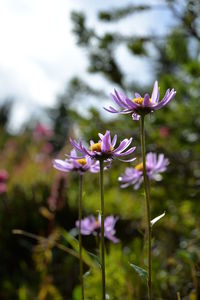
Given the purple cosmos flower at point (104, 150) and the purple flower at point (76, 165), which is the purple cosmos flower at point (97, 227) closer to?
the purple flower at point (76, 165)

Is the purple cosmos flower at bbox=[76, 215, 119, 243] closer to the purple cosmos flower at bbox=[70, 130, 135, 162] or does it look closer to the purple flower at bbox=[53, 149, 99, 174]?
the purple flower at bbox=[53, 149, 99, 174]

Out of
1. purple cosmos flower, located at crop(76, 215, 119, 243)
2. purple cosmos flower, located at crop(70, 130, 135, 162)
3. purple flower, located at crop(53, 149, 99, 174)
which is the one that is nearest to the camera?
purple cosmos flower, located at crop(70, 130, 135, 162)

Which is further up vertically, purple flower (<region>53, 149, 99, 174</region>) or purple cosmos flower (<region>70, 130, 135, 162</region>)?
purple flower (<region>53, 149, 99, 174</region>)

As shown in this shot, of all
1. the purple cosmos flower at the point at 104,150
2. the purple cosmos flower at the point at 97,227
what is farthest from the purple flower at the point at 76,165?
the purple cosmos flower at the point at 97,227

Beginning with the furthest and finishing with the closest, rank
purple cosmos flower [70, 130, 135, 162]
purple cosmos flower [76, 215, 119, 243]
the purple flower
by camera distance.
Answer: purple cosmos flower [76, 215, 119, 243]
the purple flower
purple cosmos flower [70, 130, 135, 162]

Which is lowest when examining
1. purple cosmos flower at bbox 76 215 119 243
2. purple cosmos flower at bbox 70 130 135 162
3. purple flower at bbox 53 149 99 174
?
purple cosmos flower at bbox 76 215 119 243

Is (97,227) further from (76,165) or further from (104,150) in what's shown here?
(104,150)

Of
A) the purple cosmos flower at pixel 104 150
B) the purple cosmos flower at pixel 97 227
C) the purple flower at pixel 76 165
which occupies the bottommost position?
the purple cosmos flower at pixel 97 227

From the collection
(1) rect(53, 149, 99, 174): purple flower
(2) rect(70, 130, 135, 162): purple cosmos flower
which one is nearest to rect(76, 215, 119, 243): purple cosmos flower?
(1) rect(53, 149, 99, 174): purple flower

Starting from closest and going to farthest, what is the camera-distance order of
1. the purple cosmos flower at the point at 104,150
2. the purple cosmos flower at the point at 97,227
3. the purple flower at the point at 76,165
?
1. the purple cosmos flower at the point at 104,150
2. the purple flower at the point at 76,165
3. the purple cosmos flower at the point at 97,227

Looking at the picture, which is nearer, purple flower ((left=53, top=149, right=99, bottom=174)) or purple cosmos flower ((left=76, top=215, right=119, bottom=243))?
purple flower ((left=53, top=149, right=99, bottom=174))

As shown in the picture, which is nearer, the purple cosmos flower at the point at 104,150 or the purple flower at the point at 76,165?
the purple cosmos flower at the point at 104,150

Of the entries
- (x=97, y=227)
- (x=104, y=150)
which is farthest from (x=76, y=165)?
(x=97, y=227)

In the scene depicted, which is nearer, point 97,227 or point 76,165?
point 76,165
